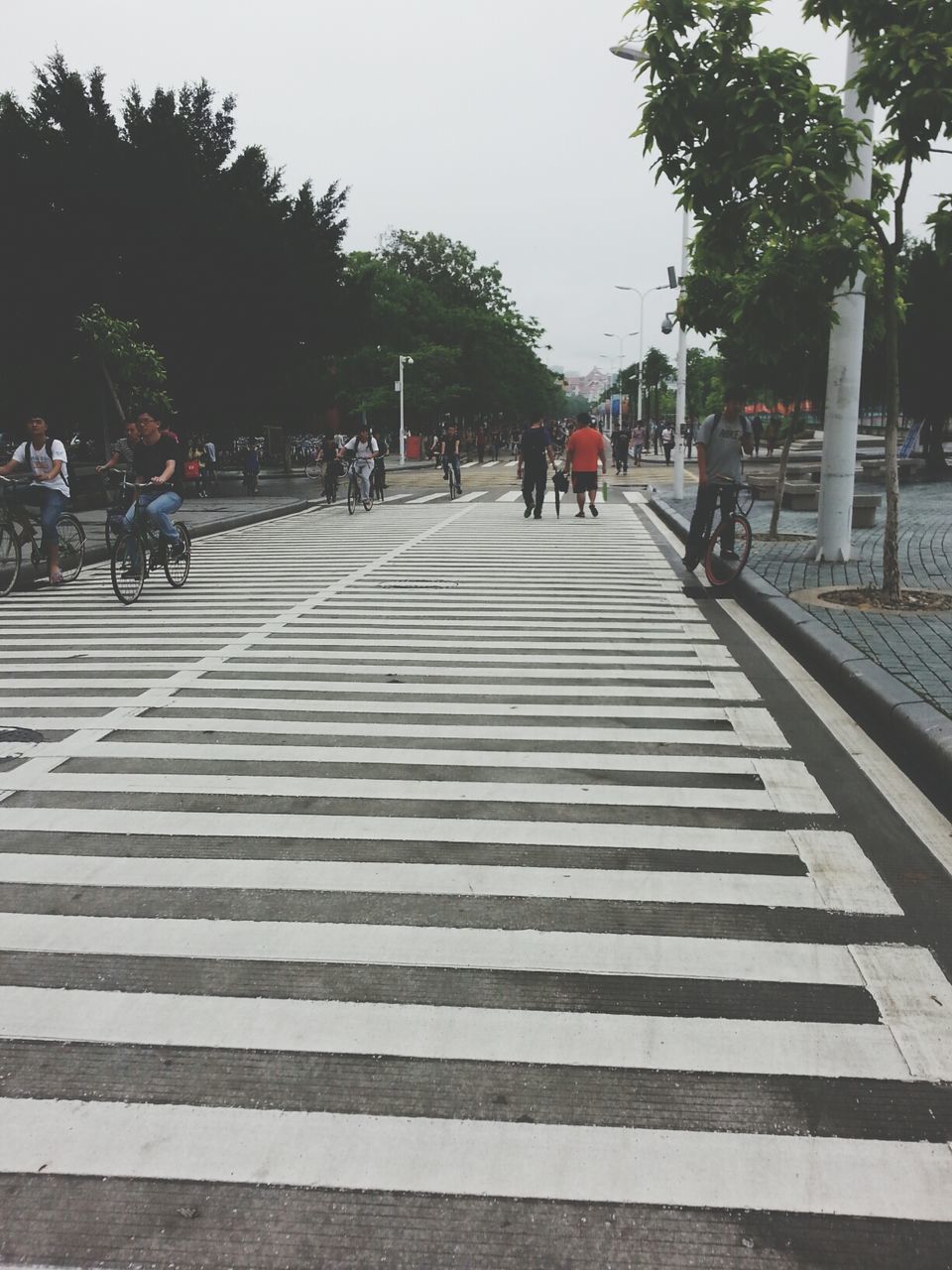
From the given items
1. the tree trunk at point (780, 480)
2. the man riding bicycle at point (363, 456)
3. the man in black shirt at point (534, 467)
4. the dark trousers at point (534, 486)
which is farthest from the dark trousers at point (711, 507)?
the man riding bicycle at point (363, 456)

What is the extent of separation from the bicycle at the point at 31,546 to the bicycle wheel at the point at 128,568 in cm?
163

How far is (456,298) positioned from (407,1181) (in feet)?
244

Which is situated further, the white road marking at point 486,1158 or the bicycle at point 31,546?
the bicycle at point 31,546

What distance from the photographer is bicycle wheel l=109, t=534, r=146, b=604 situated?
36.7ft

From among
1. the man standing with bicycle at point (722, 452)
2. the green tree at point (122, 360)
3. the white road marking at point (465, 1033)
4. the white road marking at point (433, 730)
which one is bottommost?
the white road marking at point (465, 1033)

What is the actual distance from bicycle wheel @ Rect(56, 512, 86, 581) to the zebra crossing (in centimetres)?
722

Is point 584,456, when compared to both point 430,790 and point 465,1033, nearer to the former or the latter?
point 430,790

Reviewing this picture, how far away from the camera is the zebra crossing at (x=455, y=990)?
2.40 meters

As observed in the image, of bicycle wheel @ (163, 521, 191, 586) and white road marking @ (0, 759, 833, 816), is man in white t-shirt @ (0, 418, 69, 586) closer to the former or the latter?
bicycle wheel @ (163, 521, 191, 586)

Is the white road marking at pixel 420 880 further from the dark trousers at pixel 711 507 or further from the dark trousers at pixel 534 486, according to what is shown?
the dark trousers at pixel 534 486

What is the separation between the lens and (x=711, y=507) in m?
11.6

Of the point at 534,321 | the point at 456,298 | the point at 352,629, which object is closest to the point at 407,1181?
the point at 352,629

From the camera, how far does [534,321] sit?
3435 inches

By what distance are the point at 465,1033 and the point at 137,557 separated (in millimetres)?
9445
